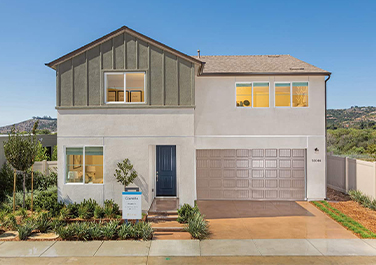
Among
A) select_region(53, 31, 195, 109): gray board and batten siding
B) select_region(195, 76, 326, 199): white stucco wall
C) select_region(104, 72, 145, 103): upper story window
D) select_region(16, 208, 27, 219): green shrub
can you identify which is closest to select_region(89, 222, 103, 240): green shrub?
select_region(16, 208, 27, 219): green shrub

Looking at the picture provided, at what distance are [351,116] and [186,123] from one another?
51.7m

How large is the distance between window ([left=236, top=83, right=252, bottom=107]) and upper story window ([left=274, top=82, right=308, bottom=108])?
127cm

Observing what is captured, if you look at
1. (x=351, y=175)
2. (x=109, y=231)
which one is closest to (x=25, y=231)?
(x=109, y=231)

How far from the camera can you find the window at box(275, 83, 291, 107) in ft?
39.8

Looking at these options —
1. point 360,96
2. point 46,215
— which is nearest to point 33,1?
point 46,215

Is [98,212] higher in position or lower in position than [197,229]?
higher

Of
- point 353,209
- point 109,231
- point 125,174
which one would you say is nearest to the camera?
point 109,231

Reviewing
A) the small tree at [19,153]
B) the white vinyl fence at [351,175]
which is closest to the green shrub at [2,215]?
the small tree at [19,153]

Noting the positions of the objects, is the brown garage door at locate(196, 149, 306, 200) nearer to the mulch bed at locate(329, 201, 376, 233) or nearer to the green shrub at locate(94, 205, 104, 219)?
the mulch bed at locate(329, 201, 376, 233)

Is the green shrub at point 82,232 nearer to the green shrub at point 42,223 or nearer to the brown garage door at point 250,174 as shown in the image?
the green shrub at point 42,223

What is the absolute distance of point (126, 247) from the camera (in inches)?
284

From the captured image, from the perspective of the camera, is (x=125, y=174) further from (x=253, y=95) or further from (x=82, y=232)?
(x=253, y=95)

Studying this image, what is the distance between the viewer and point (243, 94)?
12180 mm

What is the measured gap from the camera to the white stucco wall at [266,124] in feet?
39.5
